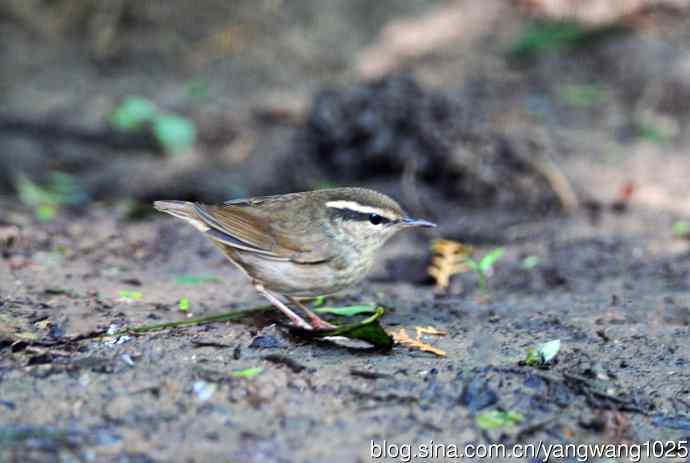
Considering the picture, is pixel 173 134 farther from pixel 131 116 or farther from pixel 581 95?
pixel 581 95

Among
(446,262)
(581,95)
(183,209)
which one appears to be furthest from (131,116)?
(581,95)

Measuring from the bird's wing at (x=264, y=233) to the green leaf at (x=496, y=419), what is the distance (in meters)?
1.88

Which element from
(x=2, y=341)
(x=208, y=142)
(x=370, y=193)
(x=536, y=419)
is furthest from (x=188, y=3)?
(x=536, y=419)

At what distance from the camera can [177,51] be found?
11789 mm

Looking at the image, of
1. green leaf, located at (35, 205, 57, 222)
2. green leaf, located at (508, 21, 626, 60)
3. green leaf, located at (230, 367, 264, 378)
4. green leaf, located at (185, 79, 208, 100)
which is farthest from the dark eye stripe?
green leaf, located at (508, 21, 626, 60)

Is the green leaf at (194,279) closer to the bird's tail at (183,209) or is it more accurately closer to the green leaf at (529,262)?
the bird's tail at (183,209)

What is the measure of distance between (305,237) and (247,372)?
158 centimetres

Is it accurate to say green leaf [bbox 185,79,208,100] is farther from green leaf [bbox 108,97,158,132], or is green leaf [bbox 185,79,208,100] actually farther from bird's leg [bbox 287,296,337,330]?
bird's leg [bbox 287,296,337,330]

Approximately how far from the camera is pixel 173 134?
34.3ft

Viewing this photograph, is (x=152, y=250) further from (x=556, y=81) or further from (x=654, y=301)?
(x=556, y=81)

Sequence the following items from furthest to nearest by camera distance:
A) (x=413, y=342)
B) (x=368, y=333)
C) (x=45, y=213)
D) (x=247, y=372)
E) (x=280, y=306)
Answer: (x=45, y=213)
(x=280, y=306)
(x=413, y=342)
(x=368, y=333)
(x=247, y=372)

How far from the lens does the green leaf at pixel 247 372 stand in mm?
4500

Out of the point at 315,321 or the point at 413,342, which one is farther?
the point at 315,321

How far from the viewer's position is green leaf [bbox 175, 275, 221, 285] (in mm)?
6590
